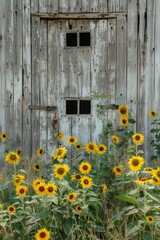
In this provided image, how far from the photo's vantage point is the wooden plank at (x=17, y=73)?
6.67 m

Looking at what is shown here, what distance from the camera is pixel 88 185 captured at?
3.75 meters

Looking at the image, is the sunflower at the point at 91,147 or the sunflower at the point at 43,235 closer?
the sunflower at the point at 43,235

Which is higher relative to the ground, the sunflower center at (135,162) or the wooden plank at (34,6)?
the wooden plank at (34,6)

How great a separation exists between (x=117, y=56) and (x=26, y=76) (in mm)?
1160

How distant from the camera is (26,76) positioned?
6.66 m

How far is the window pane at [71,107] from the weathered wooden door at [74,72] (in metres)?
0.01

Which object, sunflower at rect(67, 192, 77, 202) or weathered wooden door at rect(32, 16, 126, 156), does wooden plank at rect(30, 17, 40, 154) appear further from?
sunflower at rect(67, 192, 77, 202)

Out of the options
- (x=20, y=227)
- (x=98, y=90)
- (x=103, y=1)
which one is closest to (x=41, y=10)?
(x=103, y=1)

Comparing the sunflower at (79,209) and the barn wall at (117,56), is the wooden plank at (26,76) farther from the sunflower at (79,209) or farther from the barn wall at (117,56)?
the sunflower at (79,209)

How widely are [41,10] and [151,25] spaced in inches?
54.0

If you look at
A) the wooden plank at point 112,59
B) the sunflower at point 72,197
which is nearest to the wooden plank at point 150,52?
the wooden plank at point 112,59

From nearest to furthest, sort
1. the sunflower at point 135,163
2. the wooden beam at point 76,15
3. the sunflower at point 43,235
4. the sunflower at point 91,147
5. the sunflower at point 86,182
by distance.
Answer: the sunflower at point 43,235 → the sunflower at point 135,163 → the sunflower at point 86,182 → the sunflower at point 91,147 → the wooden beam at point 76,15

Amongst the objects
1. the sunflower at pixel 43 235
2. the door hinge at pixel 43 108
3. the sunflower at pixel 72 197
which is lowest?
the sunflower at pixel 43 235

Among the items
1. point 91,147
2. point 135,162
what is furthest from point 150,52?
point 135,162
